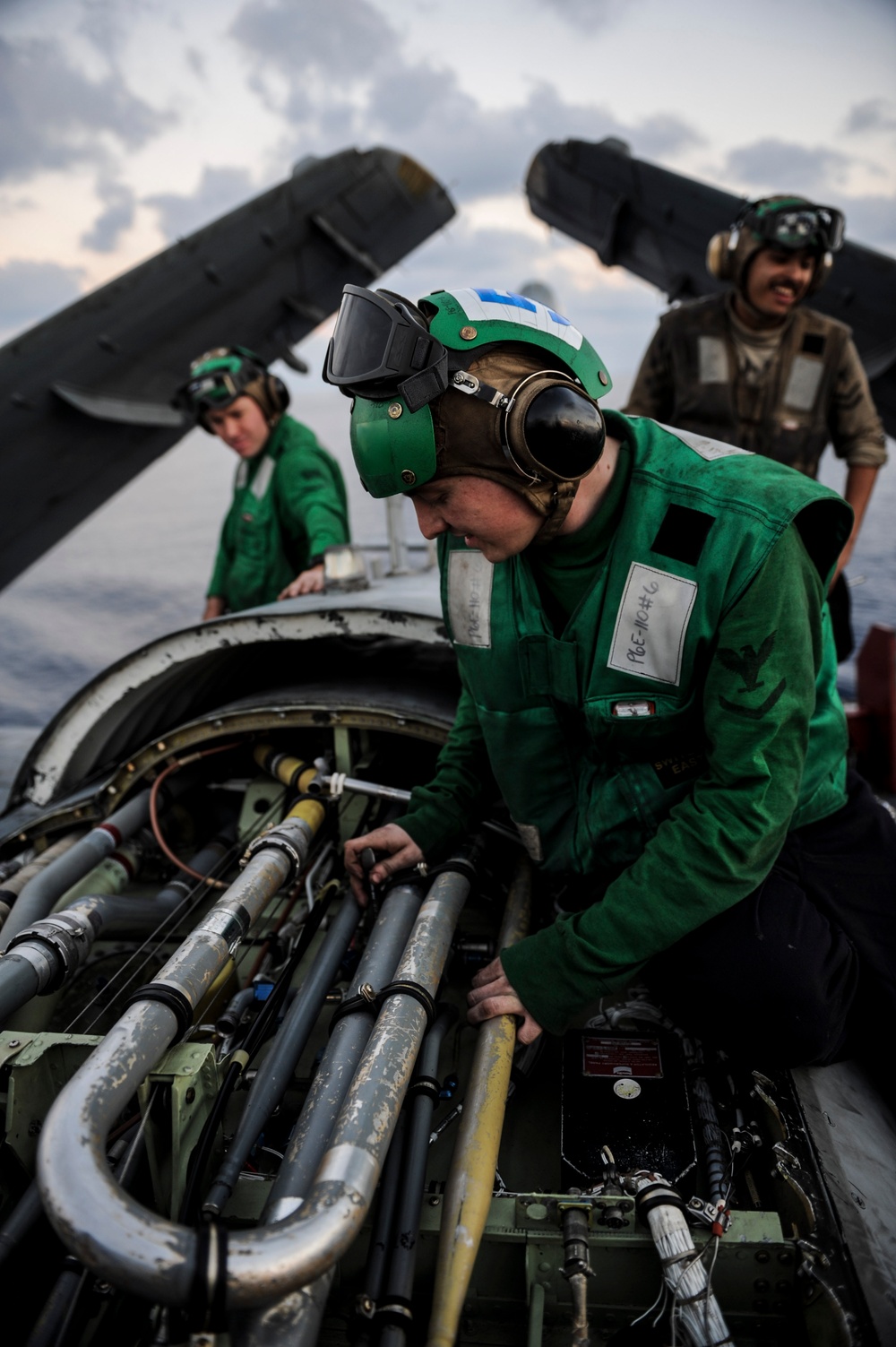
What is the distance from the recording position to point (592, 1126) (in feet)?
6.06

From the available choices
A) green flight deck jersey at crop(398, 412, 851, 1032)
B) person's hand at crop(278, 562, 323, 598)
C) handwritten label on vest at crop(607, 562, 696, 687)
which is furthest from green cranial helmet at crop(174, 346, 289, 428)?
handwritten label on vest at crop(607, 562, 696, 687)

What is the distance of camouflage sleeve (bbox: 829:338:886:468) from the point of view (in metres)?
3.50

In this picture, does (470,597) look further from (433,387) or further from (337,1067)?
(337,1067)

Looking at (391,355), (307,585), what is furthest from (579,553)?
(307,585)

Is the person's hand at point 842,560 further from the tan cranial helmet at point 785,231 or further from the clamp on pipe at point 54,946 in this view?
the clamp on pipe at point 54,946

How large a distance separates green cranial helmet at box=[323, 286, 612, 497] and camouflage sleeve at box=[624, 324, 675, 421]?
2.29 meters

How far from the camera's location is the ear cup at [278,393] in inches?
151

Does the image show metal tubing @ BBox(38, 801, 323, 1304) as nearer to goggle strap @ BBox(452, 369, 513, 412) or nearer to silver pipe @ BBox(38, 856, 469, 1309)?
silver pipe @ BBox(38, 856, 469, 1309)

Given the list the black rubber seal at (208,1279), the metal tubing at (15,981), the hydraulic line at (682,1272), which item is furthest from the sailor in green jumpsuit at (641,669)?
the metal tubing at (15,981)

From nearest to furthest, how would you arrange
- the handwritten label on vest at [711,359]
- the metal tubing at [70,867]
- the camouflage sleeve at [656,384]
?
the metal tubing at [70,867]
the handwritten label on vest at [711,359]
the camouflage sleeve at [656,384]

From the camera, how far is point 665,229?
8211mm

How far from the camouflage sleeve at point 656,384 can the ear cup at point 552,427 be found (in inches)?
90.6

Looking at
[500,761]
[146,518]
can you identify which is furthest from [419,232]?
[146,518]

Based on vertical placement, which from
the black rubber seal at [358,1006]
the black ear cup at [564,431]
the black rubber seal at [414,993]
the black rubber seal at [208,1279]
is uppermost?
the black ear cup at [564,431]
